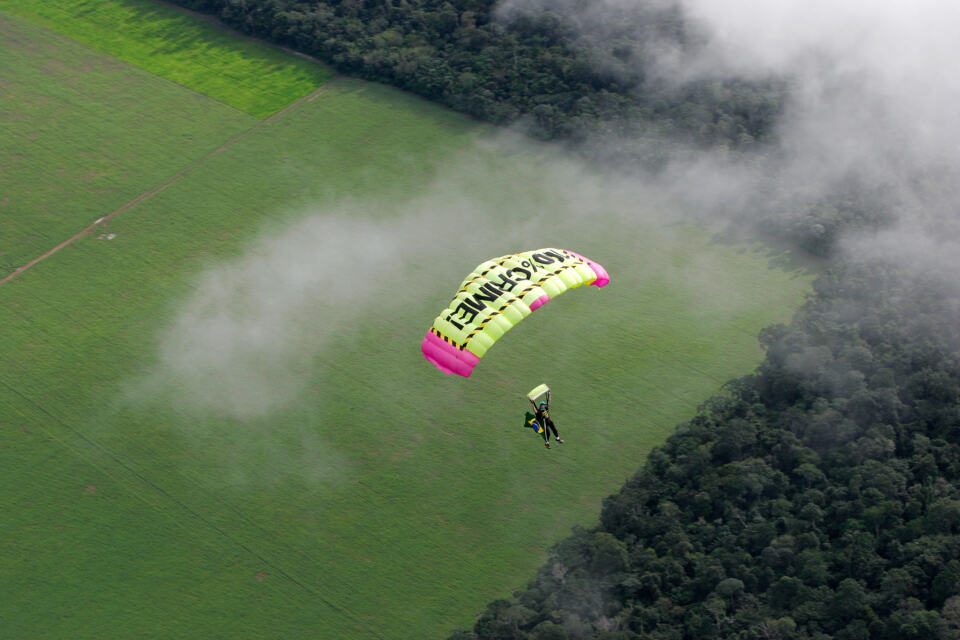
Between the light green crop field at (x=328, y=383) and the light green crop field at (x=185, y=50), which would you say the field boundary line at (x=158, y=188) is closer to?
the light green crop field at (x=328, y=383)

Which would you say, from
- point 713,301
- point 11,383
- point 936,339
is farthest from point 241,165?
point 936,339

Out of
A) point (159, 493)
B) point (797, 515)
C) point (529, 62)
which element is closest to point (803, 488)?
point (797, 515)

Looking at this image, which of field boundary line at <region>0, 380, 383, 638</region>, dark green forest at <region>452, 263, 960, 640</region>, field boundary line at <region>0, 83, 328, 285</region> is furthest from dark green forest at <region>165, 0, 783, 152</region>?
field boundary line at <region>0, 380, 383, 638</region>

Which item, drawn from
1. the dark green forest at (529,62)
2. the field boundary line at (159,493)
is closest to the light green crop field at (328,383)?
the field boundary line at (159,493)

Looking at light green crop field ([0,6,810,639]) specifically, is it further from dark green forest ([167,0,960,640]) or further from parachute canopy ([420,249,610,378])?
parachute canopy ([420,249,610,378])

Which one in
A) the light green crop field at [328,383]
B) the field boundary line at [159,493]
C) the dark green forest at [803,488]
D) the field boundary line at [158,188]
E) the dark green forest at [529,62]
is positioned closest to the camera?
the dark green forest at [803,488]

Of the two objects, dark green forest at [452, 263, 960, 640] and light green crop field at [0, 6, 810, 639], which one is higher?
dark green forest at [452, 263, 960, 640]
